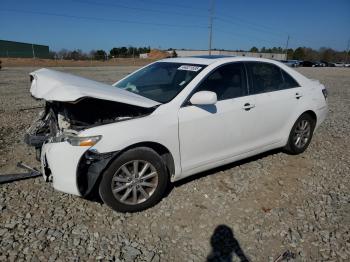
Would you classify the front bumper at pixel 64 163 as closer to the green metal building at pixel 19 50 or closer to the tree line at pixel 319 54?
the green metal building at pixel 19 50

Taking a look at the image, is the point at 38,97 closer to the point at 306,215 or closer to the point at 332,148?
the point at 306,215

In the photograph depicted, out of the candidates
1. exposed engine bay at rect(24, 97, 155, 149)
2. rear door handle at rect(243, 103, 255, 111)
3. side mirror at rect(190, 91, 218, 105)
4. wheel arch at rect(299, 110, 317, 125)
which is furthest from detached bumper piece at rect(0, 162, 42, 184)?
wheel arch at rect(299, 110, 317, 125)

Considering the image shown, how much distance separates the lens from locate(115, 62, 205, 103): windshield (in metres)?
3.73

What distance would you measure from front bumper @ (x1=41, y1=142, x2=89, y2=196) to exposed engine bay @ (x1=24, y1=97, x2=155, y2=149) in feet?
0.46

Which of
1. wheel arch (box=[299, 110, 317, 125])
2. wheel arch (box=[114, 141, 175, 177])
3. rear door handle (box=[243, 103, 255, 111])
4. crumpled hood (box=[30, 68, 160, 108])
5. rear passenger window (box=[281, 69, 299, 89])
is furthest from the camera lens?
wheel arch (box=[299, 110, 317, 125])

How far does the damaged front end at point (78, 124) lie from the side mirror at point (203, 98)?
458 millimetres

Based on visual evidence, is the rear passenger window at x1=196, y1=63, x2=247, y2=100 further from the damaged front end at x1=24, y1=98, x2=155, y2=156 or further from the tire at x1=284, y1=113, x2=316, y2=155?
the tire at x1=284, y1=113, x2=316, y2=155

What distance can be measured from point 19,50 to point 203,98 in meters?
54.0

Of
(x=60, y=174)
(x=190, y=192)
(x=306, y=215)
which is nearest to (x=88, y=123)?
(x=60, y=174)

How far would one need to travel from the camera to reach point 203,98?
3410mm

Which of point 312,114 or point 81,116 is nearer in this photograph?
point 81,116

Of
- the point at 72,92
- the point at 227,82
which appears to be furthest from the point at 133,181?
the point at 227,82

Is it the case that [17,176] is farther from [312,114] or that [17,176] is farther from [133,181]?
[312,114]

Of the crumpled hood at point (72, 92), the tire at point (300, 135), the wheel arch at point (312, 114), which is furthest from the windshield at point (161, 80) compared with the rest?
the wheel arch at point (312, 114)
